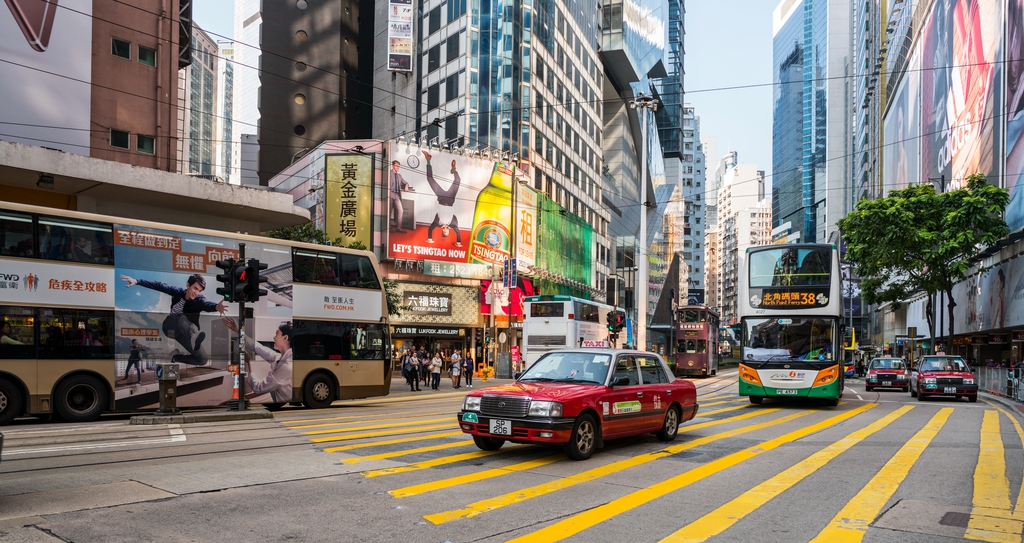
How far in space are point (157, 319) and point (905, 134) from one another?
62.4 m

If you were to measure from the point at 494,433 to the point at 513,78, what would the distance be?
153 ft

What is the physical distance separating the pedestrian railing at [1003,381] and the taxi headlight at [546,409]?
21.9 meters

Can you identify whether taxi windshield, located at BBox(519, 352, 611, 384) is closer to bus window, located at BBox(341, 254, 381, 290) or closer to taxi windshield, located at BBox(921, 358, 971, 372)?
bus window, located at BBox(341, 254, 381, 290)

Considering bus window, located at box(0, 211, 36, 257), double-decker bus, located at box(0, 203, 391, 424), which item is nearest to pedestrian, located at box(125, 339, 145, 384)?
double-decker bus, located at box(0, 203, 391, 424)

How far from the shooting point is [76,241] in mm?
14922

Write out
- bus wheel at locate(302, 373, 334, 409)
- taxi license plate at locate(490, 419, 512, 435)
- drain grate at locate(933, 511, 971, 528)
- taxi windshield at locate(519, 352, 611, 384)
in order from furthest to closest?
1. bus wheel at locate(302, 373, 334, 409)
2. taxi windshield at locate(519, 352, 611, 384)
3. taxi license plate at locate(490, 419, 512, 435)
4. drain grate at locate(933, 511, 971, 528)

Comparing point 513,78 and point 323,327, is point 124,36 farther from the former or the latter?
point 513,78

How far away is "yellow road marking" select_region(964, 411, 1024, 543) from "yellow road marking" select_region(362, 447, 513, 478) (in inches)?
222

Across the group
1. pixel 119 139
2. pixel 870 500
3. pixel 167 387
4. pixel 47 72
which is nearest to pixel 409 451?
pixel 870 500

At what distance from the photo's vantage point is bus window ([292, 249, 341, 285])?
1853 cm

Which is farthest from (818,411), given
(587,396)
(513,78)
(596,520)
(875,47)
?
(875,47)

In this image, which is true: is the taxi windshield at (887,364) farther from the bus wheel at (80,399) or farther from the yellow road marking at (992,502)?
the bus wheel at (80,399)

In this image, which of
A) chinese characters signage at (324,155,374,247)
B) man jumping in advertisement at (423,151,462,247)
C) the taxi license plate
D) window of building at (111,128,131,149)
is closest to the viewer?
the taxi license plate

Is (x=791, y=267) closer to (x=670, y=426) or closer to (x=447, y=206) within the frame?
(x=670, y=426)
